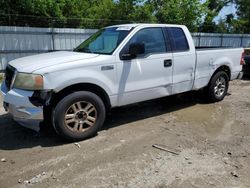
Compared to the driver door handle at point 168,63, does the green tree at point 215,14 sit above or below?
above

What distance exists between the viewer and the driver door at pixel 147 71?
4.71 meters

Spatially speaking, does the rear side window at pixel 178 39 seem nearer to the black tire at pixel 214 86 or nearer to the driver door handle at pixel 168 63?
the driver door handle at pixel 168 63

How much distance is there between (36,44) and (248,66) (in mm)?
8652

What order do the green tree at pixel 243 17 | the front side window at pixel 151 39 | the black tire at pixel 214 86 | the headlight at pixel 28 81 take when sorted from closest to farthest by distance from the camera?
the headlight at pixel 28 81 < the front side window at pixel 151 39 < the black tire at pixel 214 86 < the green tree at pixel 243 17

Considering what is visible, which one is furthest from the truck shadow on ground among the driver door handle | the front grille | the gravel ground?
the driver door handle

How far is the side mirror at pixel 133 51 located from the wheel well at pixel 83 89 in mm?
687

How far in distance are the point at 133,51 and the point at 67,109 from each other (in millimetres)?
1496

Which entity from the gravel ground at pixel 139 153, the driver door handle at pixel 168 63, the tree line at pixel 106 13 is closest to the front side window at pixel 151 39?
the driver door handle at pixel 168 63

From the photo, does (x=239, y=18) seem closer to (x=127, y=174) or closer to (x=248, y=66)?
(x=248, y=66)

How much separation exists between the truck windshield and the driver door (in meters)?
0.20

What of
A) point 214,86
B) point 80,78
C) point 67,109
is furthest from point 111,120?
point 214,86

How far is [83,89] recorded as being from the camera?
443cm

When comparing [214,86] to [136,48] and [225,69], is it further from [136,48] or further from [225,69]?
[136,48]

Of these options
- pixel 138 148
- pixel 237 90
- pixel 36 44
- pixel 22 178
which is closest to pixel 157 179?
pixel 138 148
